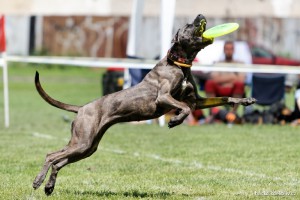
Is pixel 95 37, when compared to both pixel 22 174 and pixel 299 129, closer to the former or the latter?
pixel 299 129

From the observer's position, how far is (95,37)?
128 feet

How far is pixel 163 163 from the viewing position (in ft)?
33.1

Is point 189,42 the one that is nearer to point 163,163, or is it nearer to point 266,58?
point 163,163

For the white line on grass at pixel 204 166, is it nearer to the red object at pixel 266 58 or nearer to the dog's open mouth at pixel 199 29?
the dog's open mouth at pixel 199 29

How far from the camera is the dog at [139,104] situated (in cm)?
756

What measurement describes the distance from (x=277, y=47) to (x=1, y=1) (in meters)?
15.7

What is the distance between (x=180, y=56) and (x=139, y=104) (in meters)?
0.60

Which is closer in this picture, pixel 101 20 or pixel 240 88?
pixel 240 88

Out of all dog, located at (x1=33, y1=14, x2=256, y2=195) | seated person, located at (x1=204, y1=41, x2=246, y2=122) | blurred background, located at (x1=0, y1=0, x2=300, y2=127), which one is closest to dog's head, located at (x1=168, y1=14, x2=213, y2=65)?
dog, located at (x1=33, y1=14, x2=256, y2=195)

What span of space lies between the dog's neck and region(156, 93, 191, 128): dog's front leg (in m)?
0.36

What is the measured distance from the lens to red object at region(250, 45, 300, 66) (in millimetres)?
28984

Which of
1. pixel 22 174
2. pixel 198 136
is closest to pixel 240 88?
pixel 198 136

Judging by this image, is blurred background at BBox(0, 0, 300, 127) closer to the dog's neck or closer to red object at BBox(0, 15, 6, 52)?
red object at BBox(0, 15, 6, 52)

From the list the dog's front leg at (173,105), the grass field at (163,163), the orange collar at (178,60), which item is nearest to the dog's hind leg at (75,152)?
the grass field at (163,163)
